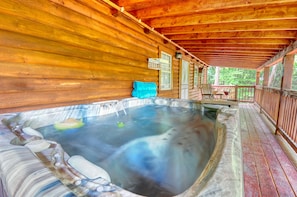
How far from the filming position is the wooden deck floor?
1.63 metres

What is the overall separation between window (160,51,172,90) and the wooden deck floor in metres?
2.59

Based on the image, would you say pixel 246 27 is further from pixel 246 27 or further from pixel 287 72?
pixel 287 72

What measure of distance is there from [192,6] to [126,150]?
7.66 ft

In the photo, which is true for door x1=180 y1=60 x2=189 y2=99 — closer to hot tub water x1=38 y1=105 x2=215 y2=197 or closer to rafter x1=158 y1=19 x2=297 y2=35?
rafter x1=158 y1=19 x2=297 y2=35

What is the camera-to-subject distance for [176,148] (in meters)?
1.66

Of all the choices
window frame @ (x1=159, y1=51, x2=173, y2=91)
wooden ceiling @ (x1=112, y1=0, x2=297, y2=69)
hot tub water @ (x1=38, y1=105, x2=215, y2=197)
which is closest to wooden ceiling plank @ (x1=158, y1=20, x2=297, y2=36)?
wooden ceiling @ (x1=112, y1=0, x2=297, y2=69)

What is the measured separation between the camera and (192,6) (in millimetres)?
2467

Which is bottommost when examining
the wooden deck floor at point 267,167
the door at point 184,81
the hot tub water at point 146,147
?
the wooden deck floor at point 267,167

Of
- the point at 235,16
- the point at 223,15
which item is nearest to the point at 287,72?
the point at 235,16

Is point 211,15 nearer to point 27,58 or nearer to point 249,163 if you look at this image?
point 249,163

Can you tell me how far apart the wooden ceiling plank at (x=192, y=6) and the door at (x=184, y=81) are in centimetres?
370

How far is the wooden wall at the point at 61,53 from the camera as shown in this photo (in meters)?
1.59

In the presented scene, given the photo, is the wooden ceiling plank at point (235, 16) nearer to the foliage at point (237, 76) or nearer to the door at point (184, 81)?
the door at point (184, 81)

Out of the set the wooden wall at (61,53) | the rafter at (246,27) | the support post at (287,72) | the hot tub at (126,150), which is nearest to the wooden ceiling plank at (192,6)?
the wooden wall at (61,53)
